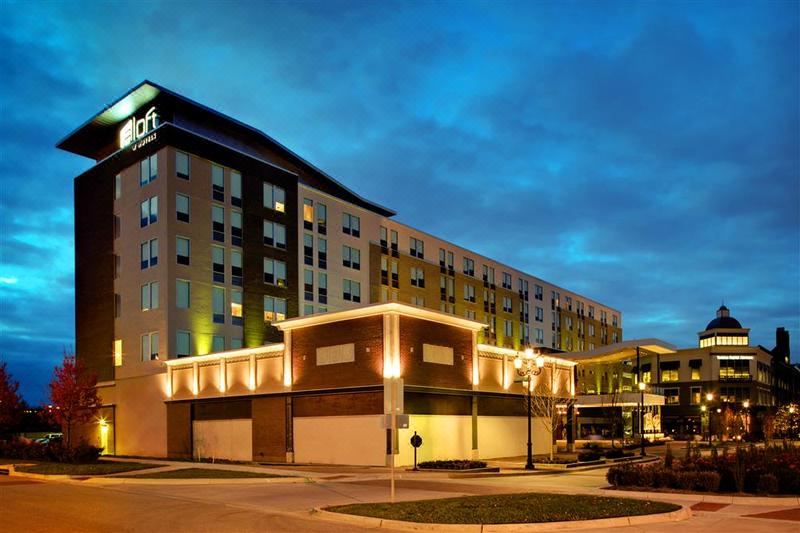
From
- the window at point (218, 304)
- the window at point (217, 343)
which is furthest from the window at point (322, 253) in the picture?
the window at point (217, 343)

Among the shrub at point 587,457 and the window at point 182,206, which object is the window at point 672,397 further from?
the window at point 182,206

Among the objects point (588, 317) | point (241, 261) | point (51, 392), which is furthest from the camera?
point (588, 317)

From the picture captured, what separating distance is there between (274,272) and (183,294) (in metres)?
8.27

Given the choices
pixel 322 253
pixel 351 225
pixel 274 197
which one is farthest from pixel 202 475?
pixel 351 225

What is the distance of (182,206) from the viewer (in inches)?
2034

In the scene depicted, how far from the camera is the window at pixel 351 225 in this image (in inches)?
2496

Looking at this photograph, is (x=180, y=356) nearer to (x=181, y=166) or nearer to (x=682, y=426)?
(x=181, y=166)

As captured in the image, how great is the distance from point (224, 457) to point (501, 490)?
24.9 metres

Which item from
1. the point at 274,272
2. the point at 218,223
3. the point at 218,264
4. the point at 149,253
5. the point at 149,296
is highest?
the point at 218,223

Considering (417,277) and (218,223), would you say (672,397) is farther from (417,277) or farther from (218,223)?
(218,223)

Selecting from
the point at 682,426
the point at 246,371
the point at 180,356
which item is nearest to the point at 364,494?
the point at 246,371

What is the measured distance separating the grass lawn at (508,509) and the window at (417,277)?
50.7 metres

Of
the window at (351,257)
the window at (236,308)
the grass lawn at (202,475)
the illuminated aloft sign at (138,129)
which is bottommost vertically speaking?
the grass lawn at (202,475)

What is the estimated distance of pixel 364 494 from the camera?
24688mm
